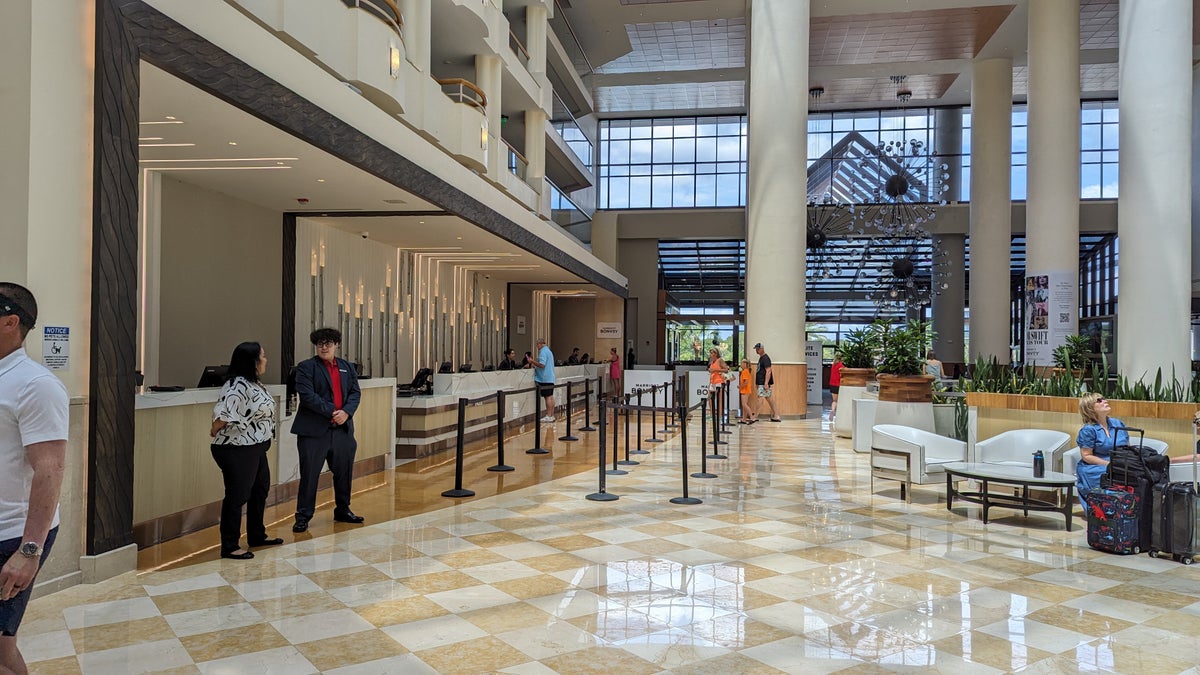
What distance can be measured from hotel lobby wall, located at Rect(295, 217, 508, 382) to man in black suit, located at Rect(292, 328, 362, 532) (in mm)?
6131

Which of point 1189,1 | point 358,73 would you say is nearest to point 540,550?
point 358,73

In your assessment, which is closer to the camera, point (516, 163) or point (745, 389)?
point (745, 389)

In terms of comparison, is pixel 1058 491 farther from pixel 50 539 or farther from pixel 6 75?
pixel 6 75

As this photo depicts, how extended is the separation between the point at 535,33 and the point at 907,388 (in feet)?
47.1

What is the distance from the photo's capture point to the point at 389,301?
15586 mm

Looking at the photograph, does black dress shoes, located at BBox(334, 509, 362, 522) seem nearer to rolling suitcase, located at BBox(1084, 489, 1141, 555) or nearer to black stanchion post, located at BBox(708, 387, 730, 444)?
rolling suitcase, located at BBox(1084, 489, 1141, 555)

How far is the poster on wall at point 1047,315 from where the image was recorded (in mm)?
14844

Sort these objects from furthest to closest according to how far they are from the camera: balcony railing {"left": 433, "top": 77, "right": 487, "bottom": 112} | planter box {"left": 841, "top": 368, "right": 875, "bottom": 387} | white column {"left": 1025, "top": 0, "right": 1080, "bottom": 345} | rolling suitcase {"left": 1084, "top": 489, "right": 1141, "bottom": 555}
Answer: white column {"left": 1025, "top": 0, "right": 1080, "bottom": 345}
planter box {"left": 841, "top": 368, "right": 875, "bottom": 387}
balcony railing {"left": 433, "top": 77, "right": 487, "bottom": 112}
rolling suitcase {"left": 1084, "top": 489, "right": 1141, "bottom": 555}

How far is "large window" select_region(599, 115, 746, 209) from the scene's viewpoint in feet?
111

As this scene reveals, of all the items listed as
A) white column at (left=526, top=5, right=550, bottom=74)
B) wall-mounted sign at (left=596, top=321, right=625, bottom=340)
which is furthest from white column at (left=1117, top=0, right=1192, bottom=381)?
wall-mounted sign at (left=596, top=321, right=625, bottom=340)

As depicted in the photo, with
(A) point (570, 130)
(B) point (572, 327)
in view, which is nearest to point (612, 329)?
(B) point (572, 327)

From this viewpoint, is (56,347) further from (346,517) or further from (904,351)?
(904,351)

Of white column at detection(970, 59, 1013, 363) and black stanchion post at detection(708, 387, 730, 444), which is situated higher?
white column at detection(970, 59, 1013, 363)

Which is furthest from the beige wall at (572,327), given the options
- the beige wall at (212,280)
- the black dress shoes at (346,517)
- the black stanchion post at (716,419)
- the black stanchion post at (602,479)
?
the black dress shoes at (346,517)
